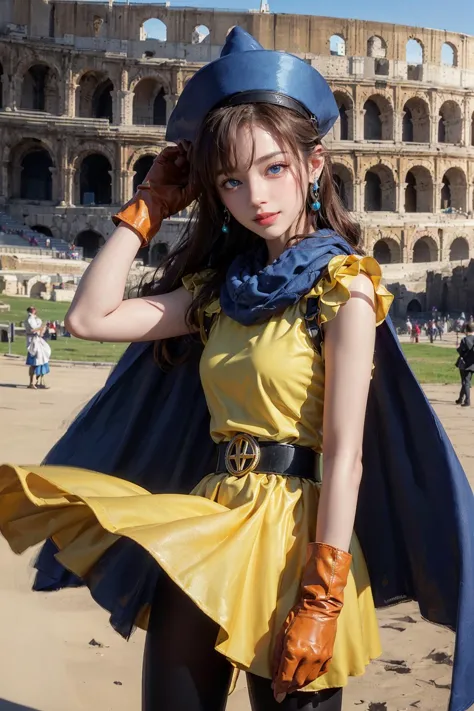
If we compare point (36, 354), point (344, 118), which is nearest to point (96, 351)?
point (36, 354)

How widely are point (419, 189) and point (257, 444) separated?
42306 mm

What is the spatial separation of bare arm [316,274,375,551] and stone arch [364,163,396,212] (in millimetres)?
40497

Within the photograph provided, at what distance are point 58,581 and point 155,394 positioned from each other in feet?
1.77

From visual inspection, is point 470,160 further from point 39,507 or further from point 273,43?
point 39,507

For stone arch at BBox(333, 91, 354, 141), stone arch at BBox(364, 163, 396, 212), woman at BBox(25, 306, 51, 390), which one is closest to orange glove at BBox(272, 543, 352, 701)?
woman at BBox(25, 306, 51, 390)

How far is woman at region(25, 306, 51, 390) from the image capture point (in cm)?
1204

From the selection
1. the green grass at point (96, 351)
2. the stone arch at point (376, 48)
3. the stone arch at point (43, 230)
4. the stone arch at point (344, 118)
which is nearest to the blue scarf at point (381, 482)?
the green grass at point (96, 351)

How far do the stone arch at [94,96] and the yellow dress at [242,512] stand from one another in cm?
3929

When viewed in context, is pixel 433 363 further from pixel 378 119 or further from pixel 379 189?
pixel 378 119

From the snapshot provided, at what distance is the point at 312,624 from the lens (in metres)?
1.62

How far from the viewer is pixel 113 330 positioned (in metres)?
2.04

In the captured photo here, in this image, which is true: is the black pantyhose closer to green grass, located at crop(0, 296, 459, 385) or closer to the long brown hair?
the long brown hair

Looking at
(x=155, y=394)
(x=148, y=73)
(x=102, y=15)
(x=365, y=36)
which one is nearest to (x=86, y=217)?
(x=148, y=73)

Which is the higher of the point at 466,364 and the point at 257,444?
the point at 257,444
